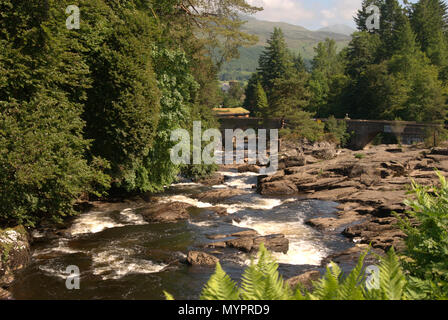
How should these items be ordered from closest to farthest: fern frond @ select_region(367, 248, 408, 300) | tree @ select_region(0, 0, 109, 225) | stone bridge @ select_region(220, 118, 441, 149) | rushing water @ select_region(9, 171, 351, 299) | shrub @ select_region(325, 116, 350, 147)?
fern frond @ select_region(367, 248, 408, 300) → rushing water @ select_region(9, 171, 351, 299) → tree @ select_region(0, 0, 109, 225) → stone bridge @ select_region(220, 118, 441, 149) → shrub @ select_region(325, 116, 350, 147)

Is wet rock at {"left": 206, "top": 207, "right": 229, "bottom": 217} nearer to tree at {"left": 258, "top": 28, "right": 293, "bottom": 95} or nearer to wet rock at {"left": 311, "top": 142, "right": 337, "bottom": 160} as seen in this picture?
wet rock at {"left": 311, "top": 142, "right": 337, "bottom": 160}

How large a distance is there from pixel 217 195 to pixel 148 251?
12875mm

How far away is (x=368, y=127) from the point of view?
6131 cm

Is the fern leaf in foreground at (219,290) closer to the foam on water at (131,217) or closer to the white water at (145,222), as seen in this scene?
the white water at (145,222)

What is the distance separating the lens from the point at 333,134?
60.2m

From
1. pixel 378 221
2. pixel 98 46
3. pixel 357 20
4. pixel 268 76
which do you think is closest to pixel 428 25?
pixel 357 20

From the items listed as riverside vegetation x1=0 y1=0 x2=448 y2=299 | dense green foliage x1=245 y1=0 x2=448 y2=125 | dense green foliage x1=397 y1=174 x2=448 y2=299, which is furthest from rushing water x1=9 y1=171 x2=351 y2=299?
dense green foliage x1=245 y1=0 x2=448 y2=125

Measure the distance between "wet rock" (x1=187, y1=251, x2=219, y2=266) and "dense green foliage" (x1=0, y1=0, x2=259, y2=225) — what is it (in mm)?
5956

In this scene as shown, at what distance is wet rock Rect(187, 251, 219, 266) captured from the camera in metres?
16.9

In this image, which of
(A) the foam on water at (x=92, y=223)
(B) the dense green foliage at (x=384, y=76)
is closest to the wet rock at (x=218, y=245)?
(A) the foam on water at (x=92, y=223)

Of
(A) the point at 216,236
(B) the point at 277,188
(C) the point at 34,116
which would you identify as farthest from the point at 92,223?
(B) the point at 277,188

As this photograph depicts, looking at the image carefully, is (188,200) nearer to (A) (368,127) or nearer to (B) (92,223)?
(B) (92,223)
